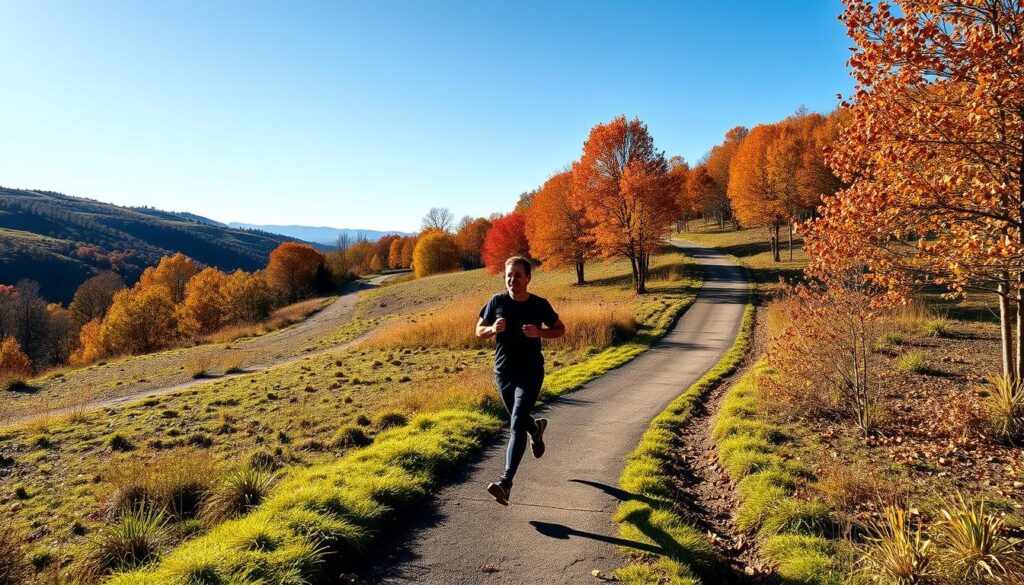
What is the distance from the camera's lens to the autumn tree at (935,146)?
5.71m

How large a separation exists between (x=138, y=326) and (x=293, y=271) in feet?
123

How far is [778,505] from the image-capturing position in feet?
18.2

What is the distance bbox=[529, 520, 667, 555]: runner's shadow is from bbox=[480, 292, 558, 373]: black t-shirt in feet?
5.35

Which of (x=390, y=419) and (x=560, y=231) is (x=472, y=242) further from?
(x=390, y=419)

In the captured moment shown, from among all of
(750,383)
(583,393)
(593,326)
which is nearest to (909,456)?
(750,383)

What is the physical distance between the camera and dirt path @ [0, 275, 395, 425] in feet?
63.3

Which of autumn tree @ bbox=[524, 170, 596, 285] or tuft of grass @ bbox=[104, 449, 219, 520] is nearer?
tuft of grass @ bbox=[104, 449, 219, 520]

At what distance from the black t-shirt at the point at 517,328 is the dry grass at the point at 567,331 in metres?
13.3

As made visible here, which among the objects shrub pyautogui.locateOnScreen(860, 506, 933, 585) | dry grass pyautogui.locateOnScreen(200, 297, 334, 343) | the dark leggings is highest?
the dark leggings

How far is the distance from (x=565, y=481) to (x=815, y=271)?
556cm

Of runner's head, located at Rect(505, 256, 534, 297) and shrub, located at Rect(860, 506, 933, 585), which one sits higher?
runner's head, located at Rect(505, 256, 534, 297)

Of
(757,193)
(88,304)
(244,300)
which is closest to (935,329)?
(757,193)

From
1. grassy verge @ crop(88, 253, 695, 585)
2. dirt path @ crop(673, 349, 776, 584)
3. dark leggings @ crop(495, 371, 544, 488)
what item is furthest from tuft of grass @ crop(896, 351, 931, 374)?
dark leggings @ crop(495, 371, 544, 488)

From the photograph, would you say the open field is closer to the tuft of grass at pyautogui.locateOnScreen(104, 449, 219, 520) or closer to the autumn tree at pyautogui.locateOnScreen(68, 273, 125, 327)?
the tuft of grass at pyautogui.locateOnScreen(104, 449, 219, 520)
